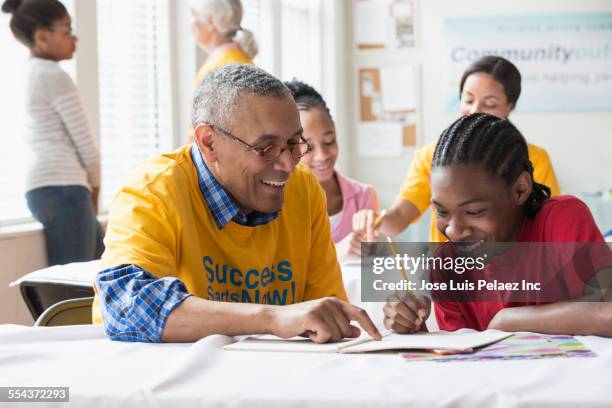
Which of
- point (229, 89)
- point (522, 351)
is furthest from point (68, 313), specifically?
point (522, 351)

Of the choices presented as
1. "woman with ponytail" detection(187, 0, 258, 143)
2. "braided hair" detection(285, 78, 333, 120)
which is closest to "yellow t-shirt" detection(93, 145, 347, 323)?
"braided hair" detection(285, 78, 333, 120)

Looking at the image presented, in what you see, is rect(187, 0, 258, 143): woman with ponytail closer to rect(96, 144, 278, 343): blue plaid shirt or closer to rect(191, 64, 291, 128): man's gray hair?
rect(191, 64, 291, 128): man's gray hair

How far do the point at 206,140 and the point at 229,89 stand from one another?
118mm

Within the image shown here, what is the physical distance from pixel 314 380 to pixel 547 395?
0.30m

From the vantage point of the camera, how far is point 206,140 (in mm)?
1861

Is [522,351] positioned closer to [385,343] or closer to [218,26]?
[385,343]

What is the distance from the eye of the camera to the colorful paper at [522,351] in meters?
1.32

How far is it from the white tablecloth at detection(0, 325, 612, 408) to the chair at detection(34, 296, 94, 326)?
1.88 feet

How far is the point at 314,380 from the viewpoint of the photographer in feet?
3.93

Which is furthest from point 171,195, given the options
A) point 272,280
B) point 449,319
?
point 449,319

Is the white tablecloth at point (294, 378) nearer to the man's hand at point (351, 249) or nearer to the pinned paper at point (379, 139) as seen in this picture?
the man's hand at point (351, 249)

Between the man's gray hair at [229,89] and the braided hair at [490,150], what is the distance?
0.34 meters

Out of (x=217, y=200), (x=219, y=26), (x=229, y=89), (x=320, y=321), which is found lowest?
(x=320, y=321)

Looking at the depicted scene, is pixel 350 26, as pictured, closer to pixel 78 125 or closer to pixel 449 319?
pixel 78 125
